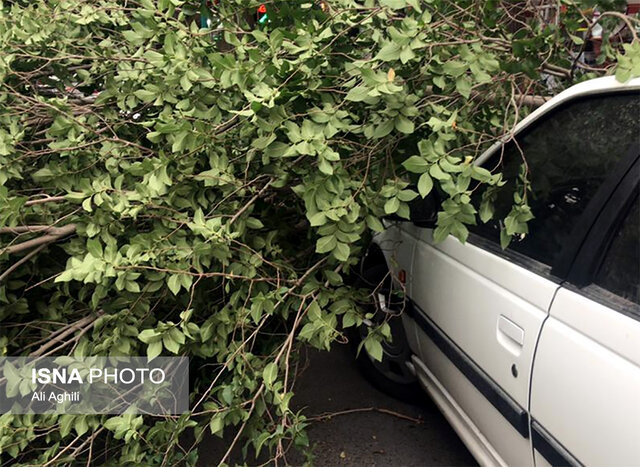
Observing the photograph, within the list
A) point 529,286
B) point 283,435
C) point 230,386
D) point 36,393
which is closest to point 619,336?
point 529,286

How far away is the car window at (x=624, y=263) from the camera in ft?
4.69

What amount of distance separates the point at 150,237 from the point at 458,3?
1.51 meters

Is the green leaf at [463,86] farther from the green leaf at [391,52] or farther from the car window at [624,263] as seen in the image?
the car window at [624,263]

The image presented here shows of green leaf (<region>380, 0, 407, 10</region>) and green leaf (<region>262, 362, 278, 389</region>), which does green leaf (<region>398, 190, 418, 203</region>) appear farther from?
green leaf (<region>262, 362, 278, 389</region>)

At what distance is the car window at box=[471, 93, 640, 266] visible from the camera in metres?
1.62

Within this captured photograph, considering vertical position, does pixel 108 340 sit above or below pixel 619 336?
below

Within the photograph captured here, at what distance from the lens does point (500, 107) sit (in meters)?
2.31

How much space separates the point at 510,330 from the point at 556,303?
23 cm

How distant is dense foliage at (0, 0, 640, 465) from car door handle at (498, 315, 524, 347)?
0.30m

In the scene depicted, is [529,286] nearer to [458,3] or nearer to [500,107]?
[500,107]

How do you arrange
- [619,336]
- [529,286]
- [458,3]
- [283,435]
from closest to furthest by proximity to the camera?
[619,336], [529,286], [283,435], [458,3]

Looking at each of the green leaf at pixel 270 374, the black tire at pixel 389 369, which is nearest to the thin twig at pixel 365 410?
the black tire at pixel 389 369

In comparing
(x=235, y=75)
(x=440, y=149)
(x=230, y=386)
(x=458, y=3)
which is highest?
(x=458, y=3)

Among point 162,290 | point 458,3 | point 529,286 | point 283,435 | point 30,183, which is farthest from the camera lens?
point 30,183
